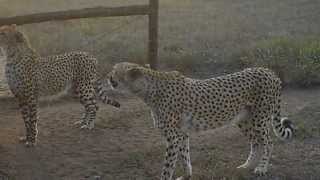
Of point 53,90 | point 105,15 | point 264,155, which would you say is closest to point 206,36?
point 105,15

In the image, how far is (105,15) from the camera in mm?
7410

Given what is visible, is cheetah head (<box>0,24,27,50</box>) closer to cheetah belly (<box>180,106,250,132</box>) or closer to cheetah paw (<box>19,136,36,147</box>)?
cheetah paw (<box>19,136,36,147</box>)

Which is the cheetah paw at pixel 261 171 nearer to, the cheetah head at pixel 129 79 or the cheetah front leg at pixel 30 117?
the cheetah head at pixel 129 79

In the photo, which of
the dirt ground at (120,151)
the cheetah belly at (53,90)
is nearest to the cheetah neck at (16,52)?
the cheetah belly at (53,90)

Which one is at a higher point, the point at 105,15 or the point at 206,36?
the point at 105,15

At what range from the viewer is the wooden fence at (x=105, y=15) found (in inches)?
265

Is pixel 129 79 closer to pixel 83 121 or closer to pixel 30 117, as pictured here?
pixel 30 117

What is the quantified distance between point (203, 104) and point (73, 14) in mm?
2572

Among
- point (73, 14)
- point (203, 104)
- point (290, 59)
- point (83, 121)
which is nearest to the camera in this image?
point (203, 104)

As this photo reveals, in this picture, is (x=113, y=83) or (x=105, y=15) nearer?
(x=113, y=83)

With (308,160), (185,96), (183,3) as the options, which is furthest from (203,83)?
(183,3)

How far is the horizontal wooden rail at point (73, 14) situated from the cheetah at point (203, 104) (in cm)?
198

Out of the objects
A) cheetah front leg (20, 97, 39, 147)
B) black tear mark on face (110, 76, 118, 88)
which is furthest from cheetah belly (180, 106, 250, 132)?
cheetah front leg (20, 97, 39, 147)

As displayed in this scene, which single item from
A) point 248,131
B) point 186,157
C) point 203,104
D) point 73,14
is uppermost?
point 73,14
